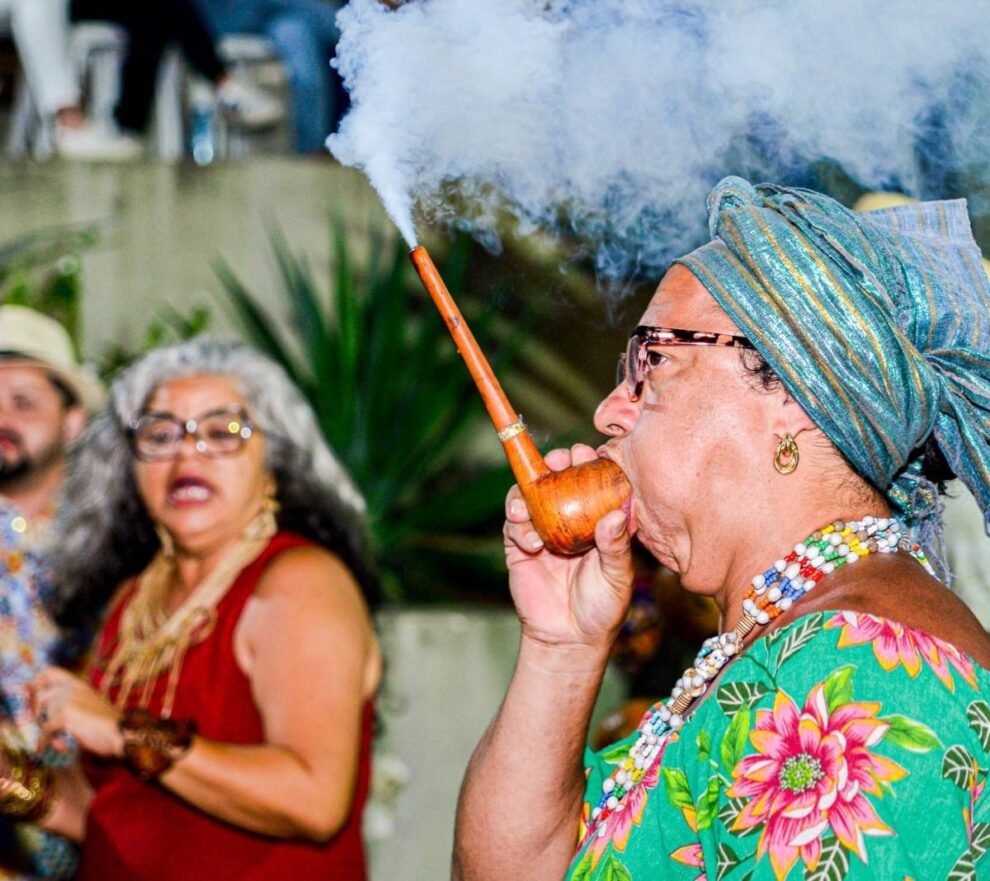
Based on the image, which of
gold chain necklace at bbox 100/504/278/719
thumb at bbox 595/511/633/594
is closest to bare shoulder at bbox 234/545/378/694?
gold chain necklace at bbox 100/504/278/719

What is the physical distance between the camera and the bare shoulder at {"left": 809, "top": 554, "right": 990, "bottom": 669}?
1.69 metres

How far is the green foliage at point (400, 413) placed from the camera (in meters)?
5.89

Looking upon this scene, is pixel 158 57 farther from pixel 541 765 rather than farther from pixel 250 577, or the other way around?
pixel 541 765

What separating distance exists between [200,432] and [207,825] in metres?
1.02

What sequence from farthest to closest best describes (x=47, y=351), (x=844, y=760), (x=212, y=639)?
(x=47, y=351) < (x=212, y=639) < (x=844, y=760)

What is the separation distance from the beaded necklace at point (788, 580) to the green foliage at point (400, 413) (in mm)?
3755

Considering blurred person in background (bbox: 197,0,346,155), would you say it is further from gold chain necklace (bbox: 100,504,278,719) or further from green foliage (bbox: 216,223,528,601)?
gold chain necklace (bbox: 100,504,278,719)

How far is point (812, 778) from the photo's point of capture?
155cm

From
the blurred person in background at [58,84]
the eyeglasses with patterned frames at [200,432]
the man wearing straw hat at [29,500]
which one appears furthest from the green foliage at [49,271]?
the eyeglasses with patterned frames at [200,432]

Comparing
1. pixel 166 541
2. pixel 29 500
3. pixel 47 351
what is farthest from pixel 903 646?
pixel 47 351

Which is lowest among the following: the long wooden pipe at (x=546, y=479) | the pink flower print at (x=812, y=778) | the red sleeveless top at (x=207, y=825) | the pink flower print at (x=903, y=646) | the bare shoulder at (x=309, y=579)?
the red sleeveless top at (x=207, y=825)

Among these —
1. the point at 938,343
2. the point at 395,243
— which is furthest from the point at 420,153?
the point at 395,243

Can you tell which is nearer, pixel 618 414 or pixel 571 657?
pixel 618 414

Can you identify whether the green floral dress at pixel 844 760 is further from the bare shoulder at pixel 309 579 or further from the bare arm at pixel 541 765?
the bare shoulder at pixel 309 579
